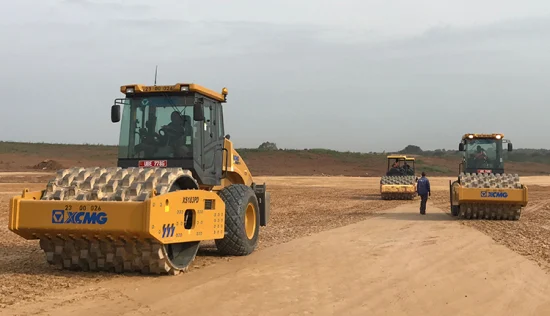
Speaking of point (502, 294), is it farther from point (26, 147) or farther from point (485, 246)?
point (26, 147)

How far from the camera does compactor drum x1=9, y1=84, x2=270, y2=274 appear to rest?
24.8 ft

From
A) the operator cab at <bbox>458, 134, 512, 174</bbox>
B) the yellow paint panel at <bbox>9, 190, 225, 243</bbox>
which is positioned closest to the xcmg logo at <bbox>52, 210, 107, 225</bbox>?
the yellow paint panel at <bbox>9, 190, 225, 243</bbox>

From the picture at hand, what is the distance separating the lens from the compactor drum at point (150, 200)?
→ 24.8 feet

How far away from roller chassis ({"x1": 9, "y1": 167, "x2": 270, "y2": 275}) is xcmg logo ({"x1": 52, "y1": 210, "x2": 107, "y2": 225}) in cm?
1

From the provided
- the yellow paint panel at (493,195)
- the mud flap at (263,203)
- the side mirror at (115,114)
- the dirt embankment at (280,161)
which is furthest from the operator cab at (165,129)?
the dirt embankment at (280,161)

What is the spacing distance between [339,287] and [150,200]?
8.98ft

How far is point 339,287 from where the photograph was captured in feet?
25.6

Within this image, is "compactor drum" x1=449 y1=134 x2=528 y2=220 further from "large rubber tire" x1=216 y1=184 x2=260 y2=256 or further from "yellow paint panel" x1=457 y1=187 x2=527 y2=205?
"large rubber tire" x1=216 y1=184 x2=260 y2=256

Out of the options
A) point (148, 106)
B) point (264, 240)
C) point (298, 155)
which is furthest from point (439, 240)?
point (298, 155)

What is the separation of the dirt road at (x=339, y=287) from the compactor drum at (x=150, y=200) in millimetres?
485

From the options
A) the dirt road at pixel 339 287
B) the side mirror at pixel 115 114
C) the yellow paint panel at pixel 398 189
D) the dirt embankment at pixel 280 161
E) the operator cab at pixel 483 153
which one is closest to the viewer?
the dirt road at pixel 339 287

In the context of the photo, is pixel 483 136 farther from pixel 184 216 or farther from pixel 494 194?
pixel 184 216

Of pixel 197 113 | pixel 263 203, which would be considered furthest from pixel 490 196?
pixel 197 113

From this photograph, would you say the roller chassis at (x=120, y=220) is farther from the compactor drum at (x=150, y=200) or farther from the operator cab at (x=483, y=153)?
the operator cab at (x=483, y=153)
